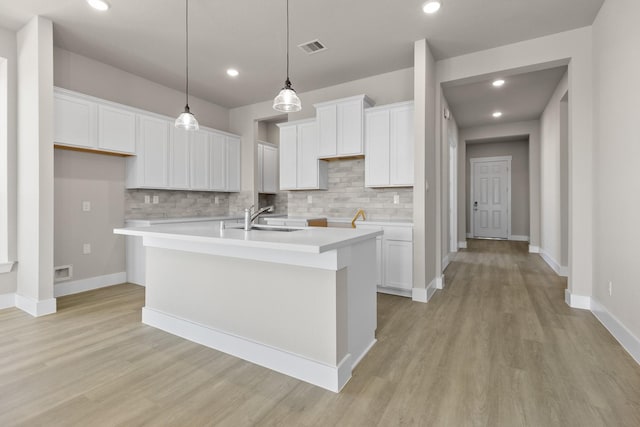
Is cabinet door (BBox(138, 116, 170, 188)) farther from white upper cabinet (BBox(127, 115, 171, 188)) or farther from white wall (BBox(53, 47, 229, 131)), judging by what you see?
white wall (BBox(53, 47, 229, 131))

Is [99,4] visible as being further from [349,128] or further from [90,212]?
[349,128]

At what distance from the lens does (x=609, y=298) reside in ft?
9.16

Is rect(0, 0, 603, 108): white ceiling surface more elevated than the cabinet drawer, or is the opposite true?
rect(0, 0, 603, 108): white ceiling surface

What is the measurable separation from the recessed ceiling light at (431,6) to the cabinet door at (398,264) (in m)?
2.33

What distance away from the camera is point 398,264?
379 cm

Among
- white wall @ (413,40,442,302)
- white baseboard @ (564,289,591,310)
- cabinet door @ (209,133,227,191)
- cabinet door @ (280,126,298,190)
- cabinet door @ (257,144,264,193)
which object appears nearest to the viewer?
white baseboard @ (564,289,591,310)

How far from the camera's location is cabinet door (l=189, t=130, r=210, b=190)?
16.4ft

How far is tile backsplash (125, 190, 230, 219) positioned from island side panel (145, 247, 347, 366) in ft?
6.61

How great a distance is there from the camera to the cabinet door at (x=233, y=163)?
18.5 feet

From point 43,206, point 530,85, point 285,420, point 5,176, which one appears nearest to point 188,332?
point 285,420

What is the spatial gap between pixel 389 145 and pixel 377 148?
16 cm

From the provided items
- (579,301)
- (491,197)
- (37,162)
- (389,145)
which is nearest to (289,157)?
(389,145)

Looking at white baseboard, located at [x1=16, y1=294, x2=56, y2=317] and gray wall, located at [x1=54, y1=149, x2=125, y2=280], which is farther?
gray wall, located at [x1=54, y1=149, x2=125, y2=280]

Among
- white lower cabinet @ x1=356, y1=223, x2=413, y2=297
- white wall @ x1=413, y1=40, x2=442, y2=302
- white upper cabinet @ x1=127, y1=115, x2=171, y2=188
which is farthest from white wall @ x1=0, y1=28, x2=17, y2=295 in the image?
white wall @ x1=413, y1=40, x2=442, y2=302
